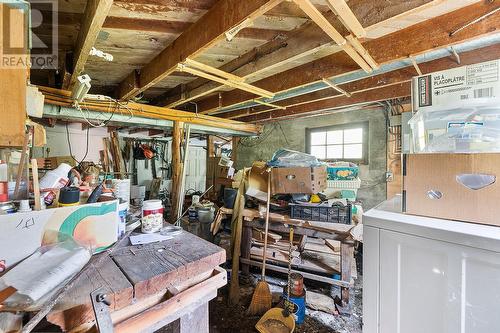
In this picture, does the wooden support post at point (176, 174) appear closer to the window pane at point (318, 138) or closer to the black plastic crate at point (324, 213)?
the black plastic crate at point (324, 213)

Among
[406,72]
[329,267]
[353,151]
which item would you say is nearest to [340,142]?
[353,151]

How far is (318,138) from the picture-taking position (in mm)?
3854

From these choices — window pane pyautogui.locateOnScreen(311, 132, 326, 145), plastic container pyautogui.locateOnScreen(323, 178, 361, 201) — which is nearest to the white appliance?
plastic container pyautogui.locateOnScreen(323, 178, 361, 201)

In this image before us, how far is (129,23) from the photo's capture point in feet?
4.47

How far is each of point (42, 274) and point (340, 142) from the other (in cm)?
373

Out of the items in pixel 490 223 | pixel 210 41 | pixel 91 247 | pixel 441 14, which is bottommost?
pixel 91 247

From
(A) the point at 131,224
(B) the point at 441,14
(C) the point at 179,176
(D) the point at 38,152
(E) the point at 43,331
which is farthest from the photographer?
(D) the point at 38,152

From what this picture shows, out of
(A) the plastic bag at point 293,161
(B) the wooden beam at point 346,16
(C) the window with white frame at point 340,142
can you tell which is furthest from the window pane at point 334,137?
(B) the wooden beam at point 346,16

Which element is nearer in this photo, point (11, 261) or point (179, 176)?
point (11, 261)

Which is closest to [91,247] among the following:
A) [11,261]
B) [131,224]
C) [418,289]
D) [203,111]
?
[11,261]

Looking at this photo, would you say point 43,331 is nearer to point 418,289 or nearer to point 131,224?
point 131,224

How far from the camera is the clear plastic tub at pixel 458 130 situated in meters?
0.74

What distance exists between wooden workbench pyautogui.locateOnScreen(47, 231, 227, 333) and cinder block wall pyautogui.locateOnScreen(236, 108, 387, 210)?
3118 mm

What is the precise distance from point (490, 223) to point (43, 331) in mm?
1273
